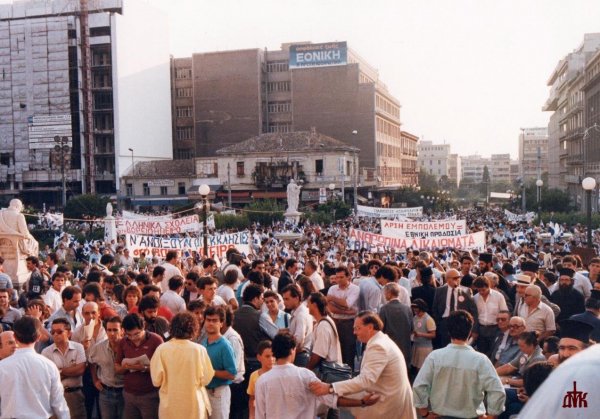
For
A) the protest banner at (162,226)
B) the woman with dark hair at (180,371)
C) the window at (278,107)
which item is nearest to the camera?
the woman with dark hair at (180,371)

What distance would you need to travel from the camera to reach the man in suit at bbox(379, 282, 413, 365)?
24.6 ft

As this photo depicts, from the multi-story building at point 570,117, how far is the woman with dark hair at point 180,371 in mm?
62716

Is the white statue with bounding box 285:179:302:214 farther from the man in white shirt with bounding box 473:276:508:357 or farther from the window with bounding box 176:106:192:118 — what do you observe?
the window with bounding box 176:106:192:118

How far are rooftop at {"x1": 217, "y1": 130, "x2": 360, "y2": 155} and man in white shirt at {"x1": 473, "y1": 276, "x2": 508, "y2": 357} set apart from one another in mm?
55617

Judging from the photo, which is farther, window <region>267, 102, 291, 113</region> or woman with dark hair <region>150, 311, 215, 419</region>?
window <region>267, 102, 291, 113</region>

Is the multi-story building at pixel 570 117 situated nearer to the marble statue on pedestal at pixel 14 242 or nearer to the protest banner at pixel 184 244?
the protest banner at pixel 184 244

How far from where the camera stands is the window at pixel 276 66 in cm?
7844

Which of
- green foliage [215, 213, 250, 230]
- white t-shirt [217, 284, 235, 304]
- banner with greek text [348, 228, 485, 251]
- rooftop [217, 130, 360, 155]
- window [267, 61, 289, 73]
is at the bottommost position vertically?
green foliage [215, 213, 250, 230]

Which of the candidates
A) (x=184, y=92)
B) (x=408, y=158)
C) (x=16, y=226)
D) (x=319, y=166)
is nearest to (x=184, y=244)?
(x=16, y=226)

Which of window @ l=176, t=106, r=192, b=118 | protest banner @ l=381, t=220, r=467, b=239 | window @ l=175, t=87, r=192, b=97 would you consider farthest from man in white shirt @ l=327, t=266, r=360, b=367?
window @ l=175, t=87, r=192, b=97

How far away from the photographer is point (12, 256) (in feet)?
42.7

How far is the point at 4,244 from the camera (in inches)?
509

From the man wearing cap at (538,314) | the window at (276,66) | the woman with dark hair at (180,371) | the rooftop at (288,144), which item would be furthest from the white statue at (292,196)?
the window at (276,66)

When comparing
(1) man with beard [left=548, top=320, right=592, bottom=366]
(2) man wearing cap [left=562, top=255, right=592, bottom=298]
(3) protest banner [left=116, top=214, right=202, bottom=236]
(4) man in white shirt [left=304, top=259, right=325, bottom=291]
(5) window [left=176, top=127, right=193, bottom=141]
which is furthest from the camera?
(5) window [left=176, top=127, right=193, bottom=141]
